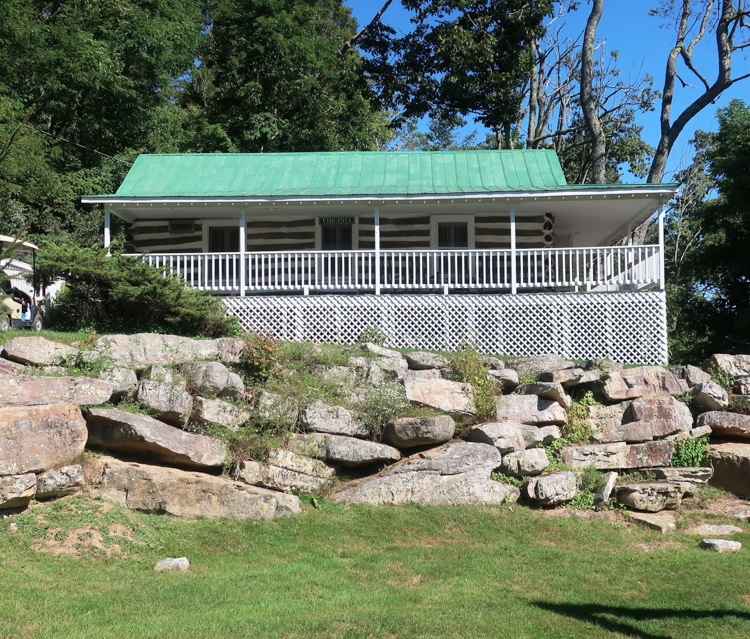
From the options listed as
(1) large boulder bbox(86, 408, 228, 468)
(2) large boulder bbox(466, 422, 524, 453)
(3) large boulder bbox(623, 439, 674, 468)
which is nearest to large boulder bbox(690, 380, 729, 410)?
(3) large boulder bbox(623, 439, 674, 468)

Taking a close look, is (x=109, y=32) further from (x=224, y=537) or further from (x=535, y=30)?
(x=224, y=537)

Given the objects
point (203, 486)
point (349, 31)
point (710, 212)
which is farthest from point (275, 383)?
point (349, 31)

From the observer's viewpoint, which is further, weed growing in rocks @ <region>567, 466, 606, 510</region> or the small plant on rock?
the small plant on rock

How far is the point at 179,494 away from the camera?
10992 millimetres

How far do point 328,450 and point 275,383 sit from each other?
1.62 meters

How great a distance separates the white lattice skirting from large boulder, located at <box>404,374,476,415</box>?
3423 mm

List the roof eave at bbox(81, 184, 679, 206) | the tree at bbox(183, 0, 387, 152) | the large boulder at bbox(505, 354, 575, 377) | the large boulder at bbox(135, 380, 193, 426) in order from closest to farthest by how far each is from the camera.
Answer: the large boulder at bbox(135, 380, 193, 426) → the large boulder at bbox(505, 354, 575, 377) → the roof eave at bbox(81, 184, 679, 206) → the tree at bbox(183, 0, 387, 152)

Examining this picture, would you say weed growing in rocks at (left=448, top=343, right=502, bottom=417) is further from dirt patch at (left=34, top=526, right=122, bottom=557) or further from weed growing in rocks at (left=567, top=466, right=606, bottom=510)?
dirt patch at (left=34, top=526, right=122, bottom=557)

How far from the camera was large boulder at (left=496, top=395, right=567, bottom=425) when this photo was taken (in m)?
14.1

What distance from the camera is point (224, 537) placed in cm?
1045

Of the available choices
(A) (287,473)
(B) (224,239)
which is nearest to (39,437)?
(A) (287,473)

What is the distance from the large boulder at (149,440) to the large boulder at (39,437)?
424 millimetres

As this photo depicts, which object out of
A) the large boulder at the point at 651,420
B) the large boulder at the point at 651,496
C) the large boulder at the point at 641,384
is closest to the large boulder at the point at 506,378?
the large boulder at the point at 641,384

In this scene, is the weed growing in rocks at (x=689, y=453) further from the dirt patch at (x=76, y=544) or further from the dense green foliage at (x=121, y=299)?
the dirt patch at (x=76, y=544)
